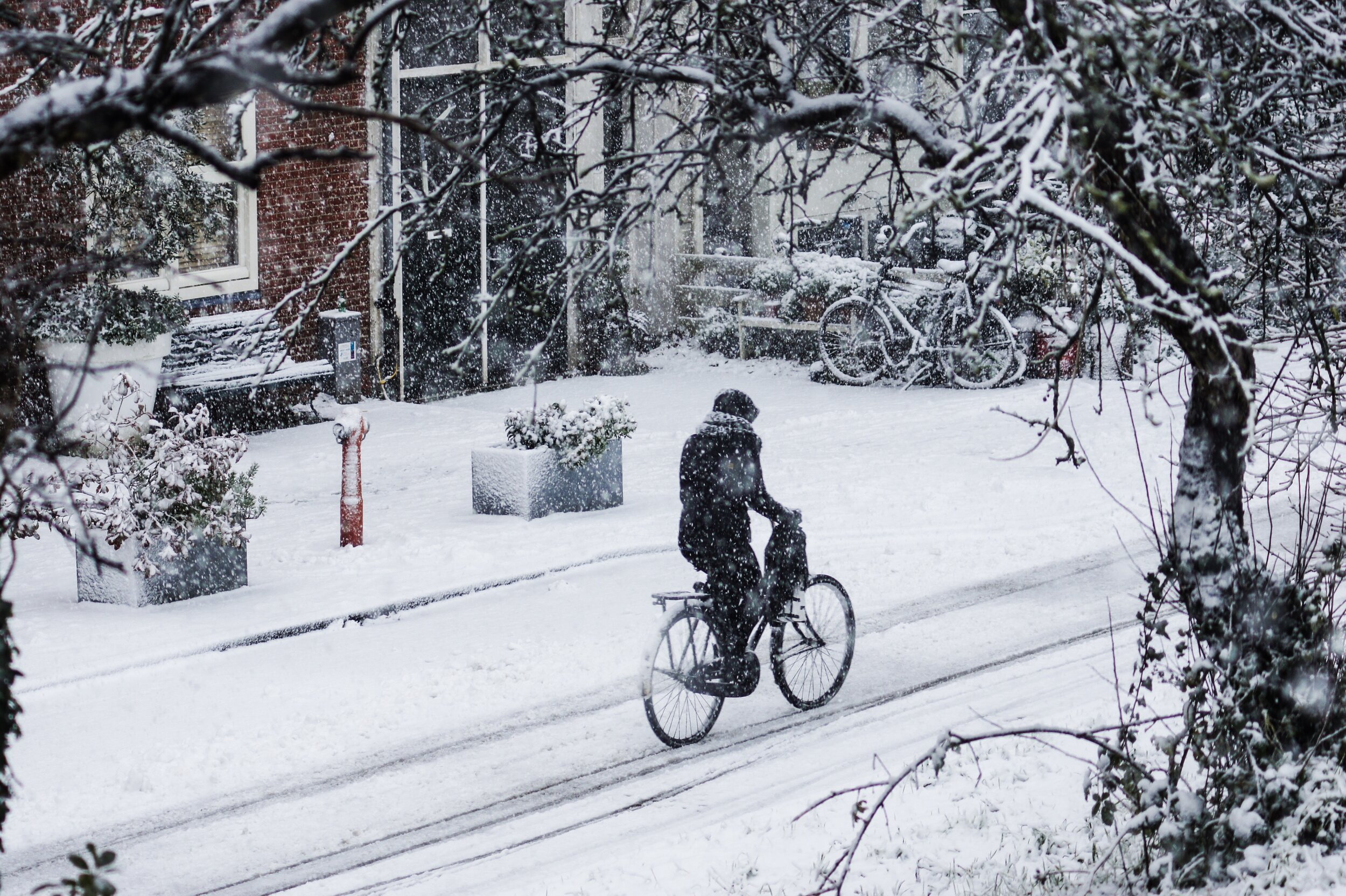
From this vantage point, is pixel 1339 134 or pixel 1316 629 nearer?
pixel 1316 629

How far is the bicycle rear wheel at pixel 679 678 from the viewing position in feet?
25.7

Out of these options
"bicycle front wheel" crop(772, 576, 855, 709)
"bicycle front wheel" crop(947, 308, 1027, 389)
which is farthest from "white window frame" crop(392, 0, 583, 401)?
"bicycle front wheel" crop(772, 576, 855, 709)

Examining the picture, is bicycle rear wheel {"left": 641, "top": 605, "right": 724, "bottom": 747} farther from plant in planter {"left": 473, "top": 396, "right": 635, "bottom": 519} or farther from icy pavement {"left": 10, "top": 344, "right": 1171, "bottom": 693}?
plant in planter {"left": 473, "top": 396, "right": 635, "bottom": 519}

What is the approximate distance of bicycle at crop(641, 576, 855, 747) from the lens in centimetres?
791

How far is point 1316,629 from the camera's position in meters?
5.53

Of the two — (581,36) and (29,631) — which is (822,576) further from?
(581,36)

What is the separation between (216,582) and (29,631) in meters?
1.29

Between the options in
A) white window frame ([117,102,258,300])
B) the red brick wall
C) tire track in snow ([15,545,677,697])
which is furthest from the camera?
the red brick wall

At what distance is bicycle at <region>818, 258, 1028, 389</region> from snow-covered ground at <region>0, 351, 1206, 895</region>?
3.44 m

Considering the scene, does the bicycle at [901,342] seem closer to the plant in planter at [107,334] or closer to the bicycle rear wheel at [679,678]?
the plant in planter at [107,334]

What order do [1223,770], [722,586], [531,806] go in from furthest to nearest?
1. [722,586]
2. [531,806]
3. [1223,770]

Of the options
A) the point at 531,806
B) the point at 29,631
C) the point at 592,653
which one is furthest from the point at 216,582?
the point at 531,806

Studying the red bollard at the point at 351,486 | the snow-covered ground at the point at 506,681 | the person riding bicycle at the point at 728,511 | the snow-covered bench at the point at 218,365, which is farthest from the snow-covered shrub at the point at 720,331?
the person riding bicycle at the point at 728,511

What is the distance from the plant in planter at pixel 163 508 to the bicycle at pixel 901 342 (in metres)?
9.19
